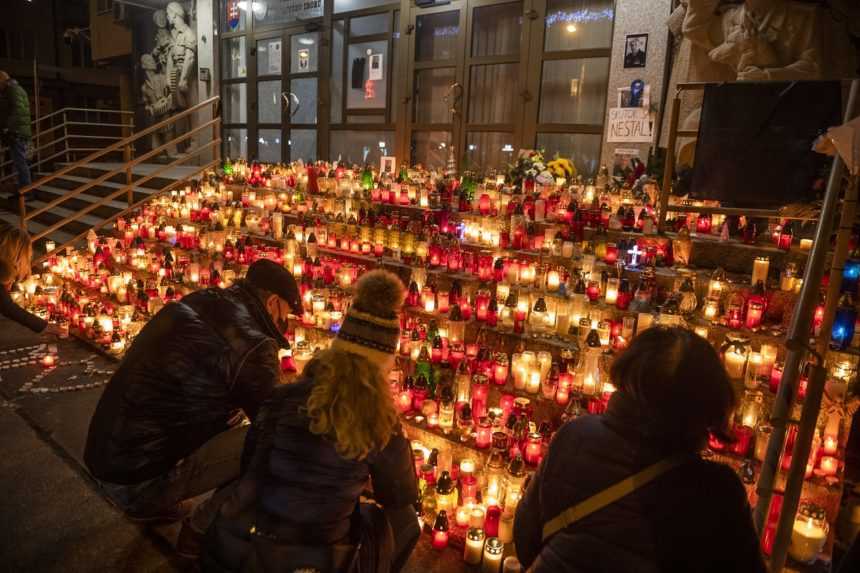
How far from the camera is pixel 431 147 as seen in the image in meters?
10.1

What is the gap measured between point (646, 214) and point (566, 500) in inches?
150

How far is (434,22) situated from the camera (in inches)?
388

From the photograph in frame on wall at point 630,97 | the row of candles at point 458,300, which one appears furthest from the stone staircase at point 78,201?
the photograph in frame on wall at point 630,97

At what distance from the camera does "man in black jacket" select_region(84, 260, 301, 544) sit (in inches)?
112

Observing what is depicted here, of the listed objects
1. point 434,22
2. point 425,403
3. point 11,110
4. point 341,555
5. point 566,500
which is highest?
point 434,22

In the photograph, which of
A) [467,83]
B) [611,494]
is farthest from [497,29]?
[611,494]

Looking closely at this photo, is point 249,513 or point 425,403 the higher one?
point 249,513

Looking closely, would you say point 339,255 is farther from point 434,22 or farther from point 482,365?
point 434,22

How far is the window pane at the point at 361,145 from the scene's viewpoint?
10.7m

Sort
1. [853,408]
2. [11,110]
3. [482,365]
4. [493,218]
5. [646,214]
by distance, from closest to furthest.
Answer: [853,408] → [482,365] → [646,214] → [493,218] → [11,110]

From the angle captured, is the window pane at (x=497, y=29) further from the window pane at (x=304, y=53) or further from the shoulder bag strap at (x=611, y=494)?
the shoulder bag strap at (x=611, y=494)

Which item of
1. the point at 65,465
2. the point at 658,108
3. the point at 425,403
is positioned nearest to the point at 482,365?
the point at 425,403

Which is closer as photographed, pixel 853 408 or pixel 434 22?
pixel 853 408

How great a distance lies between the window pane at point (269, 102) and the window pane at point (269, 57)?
0.24m
